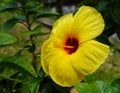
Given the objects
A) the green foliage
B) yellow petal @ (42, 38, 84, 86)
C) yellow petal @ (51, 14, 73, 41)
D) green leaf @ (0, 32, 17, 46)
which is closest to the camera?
the green foliage

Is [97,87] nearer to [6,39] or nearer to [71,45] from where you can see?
[71,45]

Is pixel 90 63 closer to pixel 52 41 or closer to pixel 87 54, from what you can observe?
pixel 87 54

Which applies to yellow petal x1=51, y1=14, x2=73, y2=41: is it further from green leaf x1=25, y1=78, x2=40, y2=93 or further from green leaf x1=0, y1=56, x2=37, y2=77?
green leaf x1=25, y1=78, x2=40, y2=93

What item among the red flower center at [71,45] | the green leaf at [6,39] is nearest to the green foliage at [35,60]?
the green leaf at [6,39]

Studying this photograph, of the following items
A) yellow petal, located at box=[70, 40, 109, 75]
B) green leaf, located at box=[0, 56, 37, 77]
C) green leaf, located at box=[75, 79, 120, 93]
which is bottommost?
green leaf, located at box=[0, 56, 37, 77]

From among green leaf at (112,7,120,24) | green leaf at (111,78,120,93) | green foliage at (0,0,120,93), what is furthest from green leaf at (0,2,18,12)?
green leaf at (111,78,120,93)

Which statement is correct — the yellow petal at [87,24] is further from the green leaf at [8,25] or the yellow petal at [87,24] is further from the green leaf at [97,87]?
the green leaf at [8,25]

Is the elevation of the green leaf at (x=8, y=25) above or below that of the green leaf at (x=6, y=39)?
below
